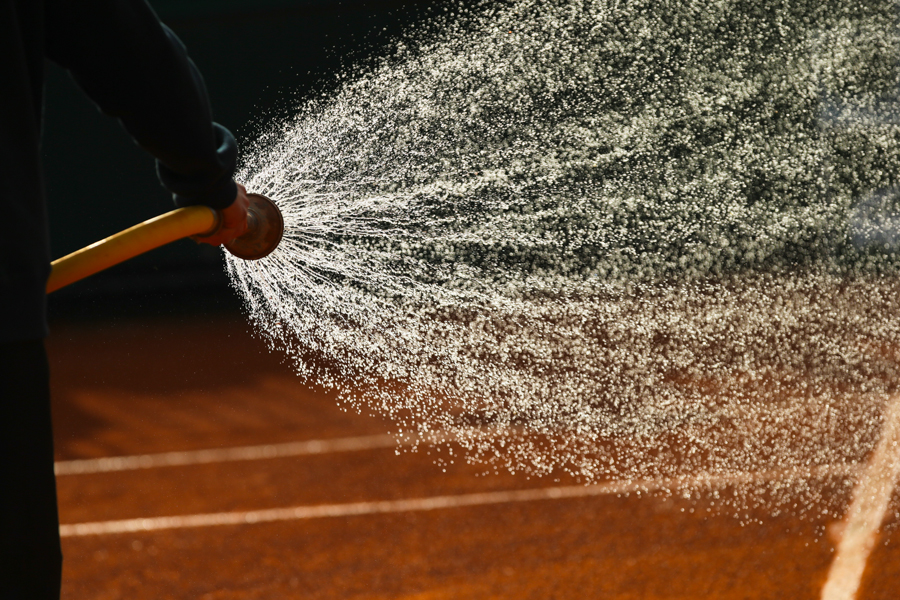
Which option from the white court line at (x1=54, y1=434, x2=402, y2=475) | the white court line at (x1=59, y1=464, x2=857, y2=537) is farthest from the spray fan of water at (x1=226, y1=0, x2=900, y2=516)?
the white court line at (x1=54, y1=434, x2=402, y2=475)

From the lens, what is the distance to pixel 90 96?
1015 millimetres

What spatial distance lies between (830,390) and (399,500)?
6.73 feet

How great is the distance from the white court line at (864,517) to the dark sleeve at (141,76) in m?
1.84

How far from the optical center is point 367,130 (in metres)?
6.05

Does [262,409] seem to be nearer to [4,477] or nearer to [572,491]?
[572,491]

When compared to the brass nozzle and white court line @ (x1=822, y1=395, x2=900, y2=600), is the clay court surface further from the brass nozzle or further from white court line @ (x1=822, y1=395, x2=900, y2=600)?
the brass nozzle

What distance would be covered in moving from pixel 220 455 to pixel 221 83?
4.27 m

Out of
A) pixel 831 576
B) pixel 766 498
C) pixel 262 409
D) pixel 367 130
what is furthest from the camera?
pixel 367 130

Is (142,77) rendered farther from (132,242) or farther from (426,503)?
(426,503)

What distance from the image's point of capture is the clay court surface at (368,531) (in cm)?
230

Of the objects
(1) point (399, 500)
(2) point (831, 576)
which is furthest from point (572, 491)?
(2) point (831, 576)

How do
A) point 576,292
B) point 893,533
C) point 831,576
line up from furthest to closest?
point 576,292 → point 893,533 → point 831,576

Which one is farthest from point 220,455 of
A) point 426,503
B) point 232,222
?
point 232,222

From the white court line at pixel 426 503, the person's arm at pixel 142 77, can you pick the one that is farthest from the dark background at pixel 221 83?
the person's arm at pixel 142 77
